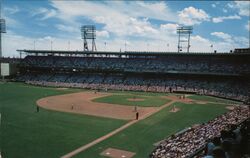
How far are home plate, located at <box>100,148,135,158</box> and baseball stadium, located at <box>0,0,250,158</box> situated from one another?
15 centimetres

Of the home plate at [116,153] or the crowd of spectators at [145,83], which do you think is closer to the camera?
the home plate at [116,153]

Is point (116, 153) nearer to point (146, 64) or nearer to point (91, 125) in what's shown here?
point (91, 125)

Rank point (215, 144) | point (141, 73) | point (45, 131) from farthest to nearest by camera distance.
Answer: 1. point (141, 73)
2. point (45, 131)
3. point (215, 144)

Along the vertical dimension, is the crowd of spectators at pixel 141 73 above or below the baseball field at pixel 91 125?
above

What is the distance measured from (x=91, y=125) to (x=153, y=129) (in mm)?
6456

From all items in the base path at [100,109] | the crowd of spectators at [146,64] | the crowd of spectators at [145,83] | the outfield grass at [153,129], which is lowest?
the outfield grass at [153,129]

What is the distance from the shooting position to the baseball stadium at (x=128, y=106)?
1772 cm

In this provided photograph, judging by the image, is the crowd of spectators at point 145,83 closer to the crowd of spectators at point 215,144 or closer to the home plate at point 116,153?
the crowd of spectators at point 215,144

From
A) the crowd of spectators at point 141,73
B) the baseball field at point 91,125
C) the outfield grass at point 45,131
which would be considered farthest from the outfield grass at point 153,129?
the crowd of spectators at point 141,73

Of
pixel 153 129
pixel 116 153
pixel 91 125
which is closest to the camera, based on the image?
pixel 116 153

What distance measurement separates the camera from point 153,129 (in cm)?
2500

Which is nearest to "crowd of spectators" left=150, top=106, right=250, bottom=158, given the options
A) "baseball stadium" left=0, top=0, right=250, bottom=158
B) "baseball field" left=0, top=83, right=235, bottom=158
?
"baseball stadium" left=0, top=0, right=250, bottom=158

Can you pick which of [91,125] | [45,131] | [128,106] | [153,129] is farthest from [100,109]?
[45,131]

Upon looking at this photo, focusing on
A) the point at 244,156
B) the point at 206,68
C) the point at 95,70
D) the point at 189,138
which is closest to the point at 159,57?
the point at 206,68
